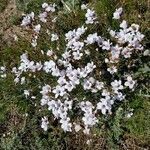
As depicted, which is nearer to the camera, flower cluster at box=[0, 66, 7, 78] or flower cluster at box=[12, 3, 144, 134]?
flower cluster at box=[12, 3, 144, 134]

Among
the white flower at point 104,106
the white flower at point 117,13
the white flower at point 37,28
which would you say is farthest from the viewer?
the white flower at point 37,28

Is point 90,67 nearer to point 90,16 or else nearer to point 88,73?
point 88,73

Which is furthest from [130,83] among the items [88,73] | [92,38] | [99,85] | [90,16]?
[90,16]

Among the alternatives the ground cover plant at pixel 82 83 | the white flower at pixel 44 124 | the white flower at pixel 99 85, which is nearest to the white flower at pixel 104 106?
the ground cover plant at pixel 82 83

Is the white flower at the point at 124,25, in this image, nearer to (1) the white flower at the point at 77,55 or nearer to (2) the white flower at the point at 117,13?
(2) the white flower at the point at 117,13

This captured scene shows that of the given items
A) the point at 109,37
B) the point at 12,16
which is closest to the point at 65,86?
the point at 109,37

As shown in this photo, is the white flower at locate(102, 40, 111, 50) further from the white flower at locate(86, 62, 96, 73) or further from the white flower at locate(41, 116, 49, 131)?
the white flower at locate(41, 116, 49, 131)

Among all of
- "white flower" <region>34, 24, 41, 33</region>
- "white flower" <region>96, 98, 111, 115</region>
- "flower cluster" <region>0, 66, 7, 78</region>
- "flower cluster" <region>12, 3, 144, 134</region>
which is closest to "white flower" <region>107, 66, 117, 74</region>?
"flower cluster" <region>12, 3, 144, 134</region>

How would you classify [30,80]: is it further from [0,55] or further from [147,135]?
[147,135]
